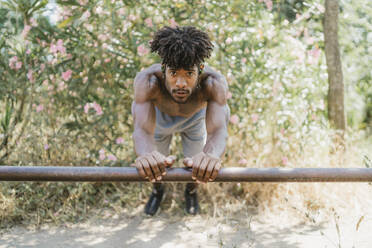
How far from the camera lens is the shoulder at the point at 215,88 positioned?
2.20 meters

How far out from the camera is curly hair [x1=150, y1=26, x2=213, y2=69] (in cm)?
187

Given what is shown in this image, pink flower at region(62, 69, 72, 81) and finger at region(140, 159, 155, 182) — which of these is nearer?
finger at region(140, 159, 155, 182)

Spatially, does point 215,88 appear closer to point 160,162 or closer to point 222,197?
point 160,162

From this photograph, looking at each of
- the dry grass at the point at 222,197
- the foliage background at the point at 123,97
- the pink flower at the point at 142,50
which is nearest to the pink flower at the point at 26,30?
the foliage background at the point at 123,97

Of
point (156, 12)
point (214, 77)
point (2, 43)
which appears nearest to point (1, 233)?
point (2, 43)

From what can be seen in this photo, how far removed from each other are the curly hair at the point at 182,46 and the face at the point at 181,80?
0.05m

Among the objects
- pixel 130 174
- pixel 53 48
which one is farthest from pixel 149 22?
pixel 130 174

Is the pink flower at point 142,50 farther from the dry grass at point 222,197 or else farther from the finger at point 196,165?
the finger at point 196,165

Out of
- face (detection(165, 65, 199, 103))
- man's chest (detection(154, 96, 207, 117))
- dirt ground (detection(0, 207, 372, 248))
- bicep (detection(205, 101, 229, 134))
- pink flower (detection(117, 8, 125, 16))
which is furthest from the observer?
pink flower (detection(117, 8, 125, 16))

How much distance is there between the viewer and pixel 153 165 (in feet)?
5.09

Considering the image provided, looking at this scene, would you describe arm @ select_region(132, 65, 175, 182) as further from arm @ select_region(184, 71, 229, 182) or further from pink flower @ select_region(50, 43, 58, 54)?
pink flower @ select_region(50, 43, 58, 54)

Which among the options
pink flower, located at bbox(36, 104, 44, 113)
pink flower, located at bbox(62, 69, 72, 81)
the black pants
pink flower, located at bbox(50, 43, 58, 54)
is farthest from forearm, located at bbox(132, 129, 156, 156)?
pink flower, located at bbox(36, 104, 44, 113)

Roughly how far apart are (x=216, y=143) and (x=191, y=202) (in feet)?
4.21

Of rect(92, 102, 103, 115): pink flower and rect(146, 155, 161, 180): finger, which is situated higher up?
rect(92, 102, 103, 115): pink flower
